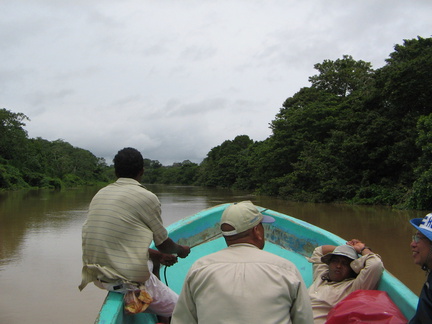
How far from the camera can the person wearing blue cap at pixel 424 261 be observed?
143 cm

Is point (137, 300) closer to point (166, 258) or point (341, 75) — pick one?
point (166, 258)

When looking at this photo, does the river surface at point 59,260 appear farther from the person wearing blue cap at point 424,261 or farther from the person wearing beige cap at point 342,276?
the person wearing blue cap at point 424,261

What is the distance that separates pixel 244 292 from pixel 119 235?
0.90m

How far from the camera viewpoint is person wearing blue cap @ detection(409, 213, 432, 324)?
4.70 feet

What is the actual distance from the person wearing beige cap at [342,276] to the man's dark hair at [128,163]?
134 cm

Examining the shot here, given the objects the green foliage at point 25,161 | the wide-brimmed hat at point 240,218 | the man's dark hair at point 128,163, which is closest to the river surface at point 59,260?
the man's dark hair at point 128,163

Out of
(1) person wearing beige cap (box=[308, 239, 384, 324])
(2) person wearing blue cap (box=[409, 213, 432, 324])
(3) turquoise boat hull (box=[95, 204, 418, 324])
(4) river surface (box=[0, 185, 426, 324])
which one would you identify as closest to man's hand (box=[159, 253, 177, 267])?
(1) person wearing beige cap (box=[308, 239, 384, 324])

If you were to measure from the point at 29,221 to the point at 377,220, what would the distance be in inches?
380

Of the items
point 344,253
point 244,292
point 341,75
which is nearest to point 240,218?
point 244,292

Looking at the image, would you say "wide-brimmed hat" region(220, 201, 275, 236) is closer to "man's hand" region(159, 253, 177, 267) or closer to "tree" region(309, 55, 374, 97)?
"man's hand" region(159, 253, 177, 267)

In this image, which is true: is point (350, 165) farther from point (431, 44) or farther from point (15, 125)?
point (15, 125)

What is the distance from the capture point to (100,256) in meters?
1.99

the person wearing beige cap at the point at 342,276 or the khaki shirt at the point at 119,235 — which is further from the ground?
the khaki shirt at the point at 119,235

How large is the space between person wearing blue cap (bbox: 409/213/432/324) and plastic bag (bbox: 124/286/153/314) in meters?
1.29
